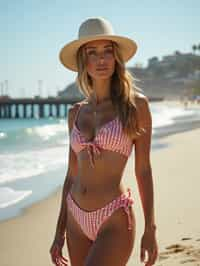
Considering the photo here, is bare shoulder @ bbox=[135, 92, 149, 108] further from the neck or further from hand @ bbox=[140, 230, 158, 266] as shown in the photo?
hand @ bbox=[140, 230, 158, 266]

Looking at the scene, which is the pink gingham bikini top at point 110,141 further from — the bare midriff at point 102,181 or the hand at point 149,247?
the hand at point 149,247

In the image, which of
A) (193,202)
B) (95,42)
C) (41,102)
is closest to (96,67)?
(95,42)

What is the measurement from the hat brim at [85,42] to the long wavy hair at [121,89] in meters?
0.04

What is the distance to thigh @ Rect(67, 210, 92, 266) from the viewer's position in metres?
2.36

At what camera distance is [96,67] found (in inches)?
94.4

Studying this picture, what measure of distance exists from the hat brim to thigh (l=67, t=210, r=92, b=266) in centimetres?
84

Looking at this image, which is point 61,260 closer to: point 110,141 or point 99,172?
point 99,172

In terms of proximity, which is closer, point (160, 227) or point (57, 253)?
point (57, 253)

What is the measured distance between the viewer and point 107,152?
7.68 ft

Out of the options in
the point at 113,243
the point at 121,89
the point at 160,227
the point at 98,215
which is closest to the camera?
the point at 113,243

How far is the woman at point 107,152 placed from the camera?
2279 mm

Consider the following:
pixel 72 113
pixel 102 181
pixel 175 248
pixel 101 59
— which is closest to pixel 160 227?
pixel 175 248

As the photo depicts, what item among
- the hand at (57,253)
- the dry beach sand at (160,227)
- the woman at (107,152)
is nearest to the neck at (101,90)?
the woman at (107,152)

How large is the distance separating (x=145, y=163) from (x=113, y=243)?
441 mm
